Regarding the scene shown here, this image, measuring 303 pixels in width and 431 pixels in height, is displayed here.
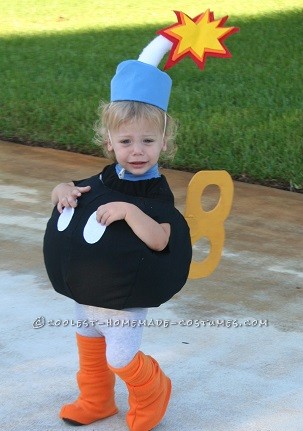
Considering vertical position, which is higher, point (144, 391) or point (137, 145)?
point (137, 145)

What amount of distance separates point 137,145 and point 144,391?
2.72ft

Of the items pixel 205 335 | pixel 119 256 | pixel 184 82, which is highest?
pixel 119 256

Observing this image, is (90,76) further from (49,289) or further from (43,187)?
(49,289)

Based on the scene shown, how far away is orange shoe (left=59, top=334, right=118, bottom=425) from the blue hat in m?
0.85

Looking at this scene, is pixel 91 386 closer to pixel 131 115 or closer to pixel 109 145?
pixel 109 145

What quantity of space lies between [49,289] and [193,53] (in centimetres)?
177

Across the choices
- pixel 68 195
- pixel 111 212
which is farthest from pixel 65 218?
pixel 111 212

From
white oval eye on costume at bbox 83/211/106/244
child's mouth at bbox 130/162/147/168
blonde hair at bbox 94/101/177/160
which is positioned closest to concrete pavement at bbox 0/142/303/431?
white oval eye on costume at bbox 83/211/106/244

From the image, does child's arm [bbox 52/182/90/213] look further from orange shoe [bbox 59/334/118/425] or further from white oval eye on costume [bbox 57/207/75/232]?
orange shoe [bbox 59/334/118/425]

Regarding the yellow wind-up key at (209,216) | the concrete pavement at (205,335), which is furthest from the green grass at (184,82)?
the yellow wind-up key at (209,216)

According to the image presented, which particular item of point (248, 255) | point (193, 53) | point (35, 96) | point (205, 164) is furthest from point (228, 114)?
point (193, 53)

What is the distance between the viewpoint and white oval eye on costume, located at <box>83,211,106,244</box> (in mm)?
3090

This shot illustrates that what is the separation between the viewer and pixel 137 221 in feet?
9.95

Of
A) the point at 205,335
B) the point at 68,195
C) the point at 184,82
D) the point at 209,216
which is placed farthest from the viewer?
the point at 184,82
